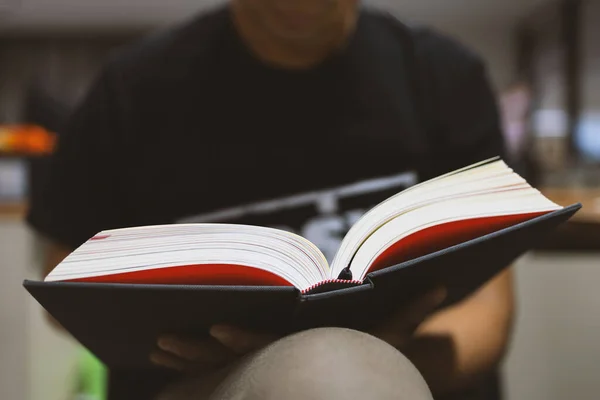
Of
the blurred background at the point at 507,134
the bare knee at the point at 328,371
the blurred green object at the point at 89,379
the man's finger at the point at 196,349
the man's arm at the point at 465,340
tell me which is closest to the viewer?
the bare knee at the point at 328,371

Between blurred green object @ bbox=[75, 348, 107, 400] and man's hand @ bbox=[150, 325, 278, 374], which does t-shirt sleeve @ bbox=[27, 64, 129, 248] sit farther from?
blurred green object @ bbox=[75, 348, 107, 400]

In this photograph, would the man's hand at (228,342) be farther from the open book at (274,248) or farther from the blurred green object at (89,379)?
the blurred green object at (89,379)

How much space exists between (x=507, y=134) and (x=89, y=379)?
1549mm

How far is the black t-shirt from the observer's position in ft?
2.40

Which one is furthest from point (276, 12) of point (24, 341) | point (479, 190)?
point (24, 341)

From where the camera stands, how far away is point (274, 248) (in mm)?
347

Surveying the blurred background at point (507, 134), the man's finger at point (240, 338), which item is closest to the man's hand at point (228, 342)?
the man's finger at point (240, 338)

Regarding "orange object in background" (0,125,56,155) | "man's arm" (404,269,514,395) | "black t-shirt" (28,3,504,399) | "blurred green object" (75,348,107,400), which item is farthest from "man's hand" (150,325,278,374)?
"orange object in background" (0,125,56,155)

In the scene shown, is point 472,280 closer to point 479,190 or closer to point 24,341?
point 479,190

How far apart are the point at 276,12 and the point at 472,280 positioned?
383 millimetres

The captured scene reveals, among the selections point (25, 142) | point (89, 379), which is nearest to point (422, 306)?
point (89, 379)

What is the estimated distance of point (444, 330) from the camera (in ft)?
2.01

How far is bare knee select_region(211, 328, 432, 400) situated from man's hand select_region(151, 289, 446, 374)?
0.04 meters

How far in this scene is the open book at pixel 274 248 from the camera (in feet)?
1.12
